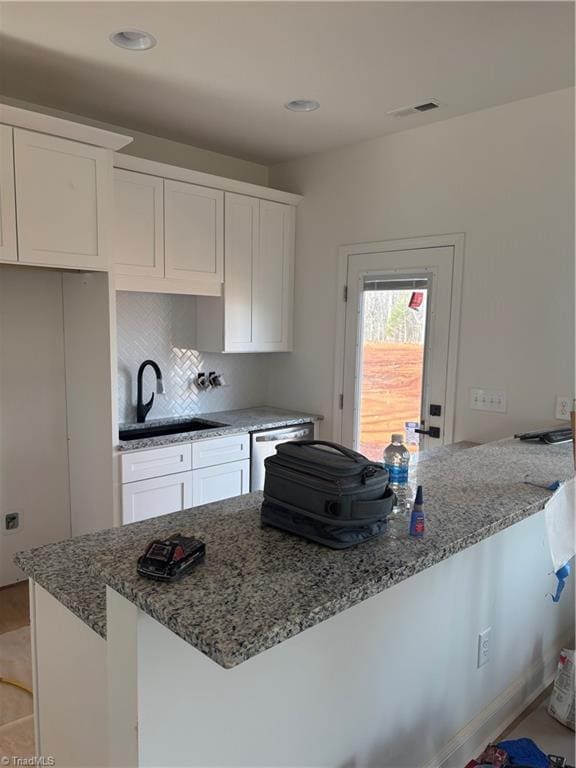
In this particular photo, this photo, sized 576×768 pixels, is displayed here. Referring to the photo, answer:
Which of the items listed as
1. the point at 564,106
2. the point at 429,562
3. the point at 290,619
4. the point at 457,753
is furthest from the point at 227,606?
the point at 564,106

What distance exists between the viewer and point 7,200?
98.7 inches

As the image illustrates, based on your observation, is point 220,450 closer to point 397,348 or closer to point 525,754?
point 397,348

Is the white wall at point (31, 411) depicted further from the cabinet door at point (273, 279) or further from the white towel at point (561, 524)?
the white towel at point (561, 524)

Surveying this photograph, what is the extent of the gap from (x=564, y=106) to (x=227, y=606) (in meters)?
2.92

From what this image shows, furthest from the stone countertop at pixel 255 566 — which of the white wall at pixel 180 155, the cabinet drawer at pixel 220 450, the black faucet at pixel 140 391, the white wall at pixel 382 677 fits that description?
the white wall at pixel 180 155

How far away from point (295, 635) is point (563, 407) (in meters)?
2.29

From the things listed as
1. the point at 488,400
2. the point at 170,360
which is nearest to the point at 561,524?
the point at 488,400

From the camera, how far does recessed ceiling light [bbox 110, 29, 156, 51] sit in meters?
2.25

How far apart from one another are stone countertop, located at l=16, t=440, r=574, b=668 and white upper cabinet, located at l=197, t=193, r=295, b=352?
7.38 ft

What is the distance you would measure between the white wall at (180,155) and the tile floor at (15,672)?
2755 mm

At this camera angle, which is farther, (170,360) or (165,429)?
(170,360)

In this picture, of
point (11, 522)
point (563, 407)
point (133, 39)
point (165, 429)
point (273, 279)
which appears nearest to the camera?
point (133, 39)

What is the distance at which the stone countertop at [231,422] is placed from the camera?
10.3 feet

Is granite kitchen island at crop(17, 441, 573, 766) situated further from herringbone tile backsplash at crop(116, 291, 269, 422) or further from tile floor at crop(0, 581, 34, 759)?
herringbone tile backsplash at crop(116, 291, 269, 422)
